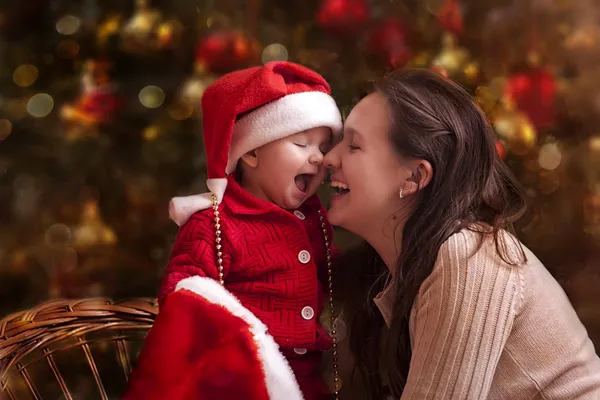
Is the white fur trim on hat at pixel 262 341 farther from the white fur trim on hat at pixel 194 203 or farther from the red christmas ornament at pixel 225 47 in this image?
the red christmas ornament at pixel 225 47

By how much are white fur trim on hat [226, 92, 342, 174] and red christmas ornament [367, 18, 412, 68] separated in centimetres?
37

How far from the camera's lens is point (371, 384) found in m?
1.46

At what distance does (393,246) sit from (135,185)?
78 centimetres

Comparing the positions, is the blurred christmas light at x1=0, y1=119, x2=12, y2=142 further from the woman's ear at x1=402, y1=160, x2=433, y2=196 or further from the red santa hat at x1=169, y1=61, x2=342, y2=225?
the woman's ear at x1=402, y1=160, x2=433, y2=196

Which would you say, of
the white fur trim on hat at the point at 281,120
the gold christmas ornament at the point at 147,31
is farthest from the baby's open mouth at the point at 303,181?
the gold christmas ornament at the point at 147,31

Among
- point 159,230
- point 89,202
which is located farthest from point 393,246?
point 89,202

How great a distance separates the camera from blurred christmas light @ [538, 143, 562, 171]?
5.12 feet

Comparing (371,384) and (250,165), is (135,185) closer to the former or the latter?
(250,165)

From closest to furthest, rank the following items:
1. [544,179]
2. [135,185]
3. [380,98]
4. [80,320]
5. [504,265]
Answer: [504,265] → [380,98] → [80,320] → [544,179] → [135,185]

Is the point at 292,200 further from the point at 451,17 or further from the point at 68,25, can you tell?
the point at 68,25

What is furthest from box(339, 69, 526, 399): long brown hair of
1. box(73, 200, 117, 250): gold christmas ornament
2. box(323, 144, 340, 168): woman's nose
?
box(73, 200, 117, 250): gold christmas ornament

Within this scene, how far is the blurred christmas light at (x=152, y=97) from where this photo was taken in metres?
1.68

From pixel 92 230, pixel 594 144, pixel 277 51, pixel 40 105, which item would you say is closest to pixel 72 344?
pixel 92 230

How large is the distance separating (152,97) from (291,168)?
58 centimetres
